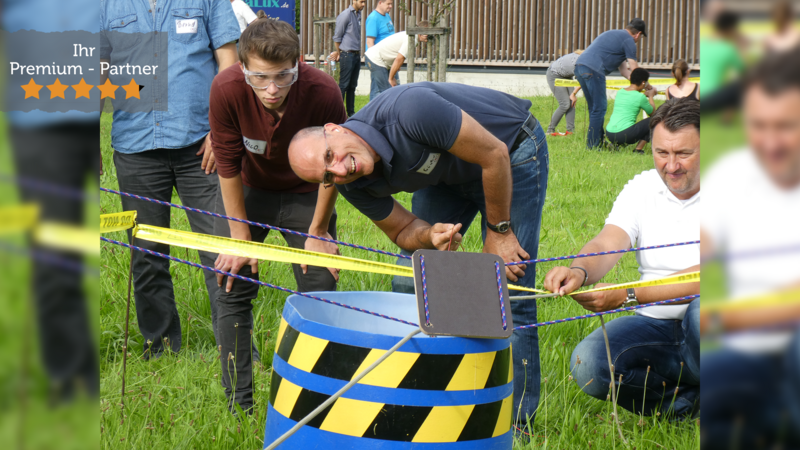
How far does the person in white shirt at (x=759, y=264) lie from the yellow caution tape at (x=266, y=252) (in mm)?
1659

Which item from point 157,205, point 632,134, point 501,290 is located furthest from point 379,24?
point 501,290

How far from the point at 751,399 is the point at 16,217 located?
0.30 meters

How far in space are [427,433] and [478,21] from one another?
16489 millimetres

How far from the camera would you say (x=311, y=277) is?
2939mm

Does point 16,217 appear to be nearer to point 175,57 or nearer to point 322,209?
point 322,209

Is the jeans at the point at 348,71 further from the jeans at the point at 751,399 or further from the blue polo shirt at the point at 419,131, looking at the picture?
the jeans at the point at 751,399

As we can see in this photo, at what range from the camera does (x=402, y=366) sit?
59.5 inches

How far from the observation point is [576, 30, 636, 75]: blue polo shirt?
30.0 ft

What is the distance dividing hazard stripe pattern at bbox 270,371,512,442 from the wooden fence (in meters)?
14.8

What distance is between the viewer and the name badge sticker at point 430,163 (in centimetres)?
237

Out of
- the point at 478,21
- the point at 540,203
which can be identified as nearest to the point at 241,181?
the point at 540,203

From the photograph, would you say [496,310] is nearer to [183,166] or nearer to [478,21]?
[183,166]

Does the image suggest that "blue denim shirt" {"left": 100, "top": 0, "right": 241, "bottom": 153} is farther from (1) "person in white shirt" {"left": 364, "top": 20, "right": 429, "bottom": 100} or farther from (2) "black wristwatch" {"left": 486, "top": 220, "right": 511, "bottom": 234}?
(1) "person in white shirt" {"left": 364, "top": 20, "right": 429, "bottom": 100}

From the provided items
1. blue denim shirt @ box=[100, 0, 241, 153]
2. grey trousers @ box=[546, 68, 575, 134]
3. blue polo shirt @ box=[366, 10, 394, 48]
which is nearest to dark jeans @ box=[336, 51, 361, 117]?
blue polo shirt @ box=[366, 10, 394, 48]
